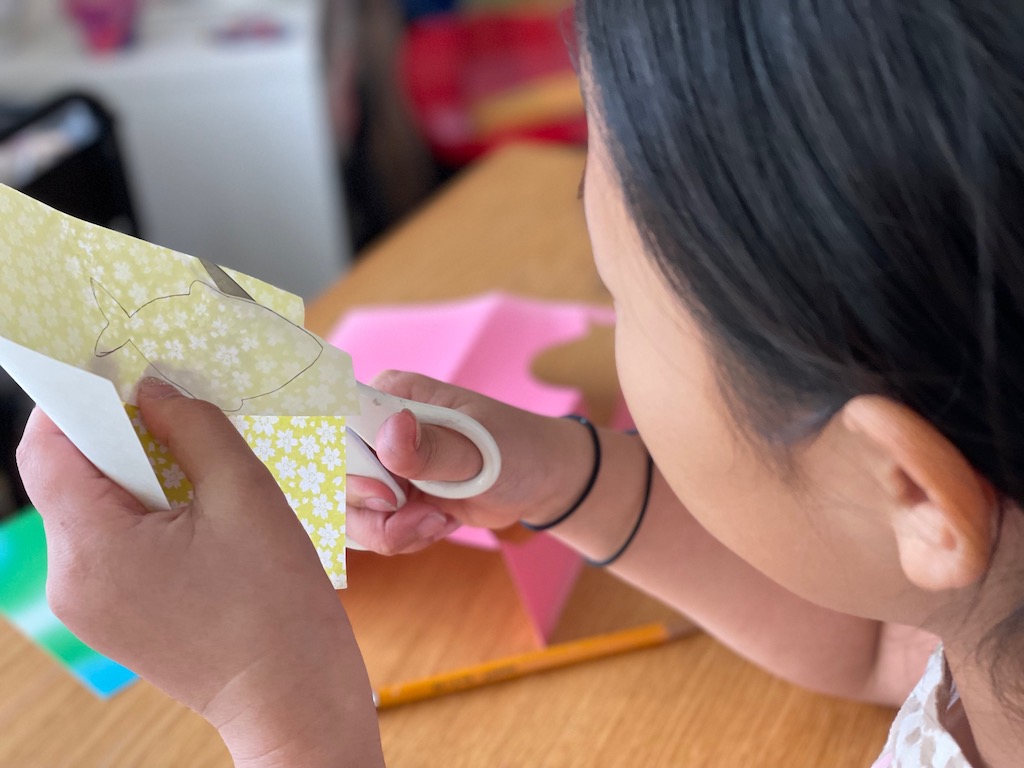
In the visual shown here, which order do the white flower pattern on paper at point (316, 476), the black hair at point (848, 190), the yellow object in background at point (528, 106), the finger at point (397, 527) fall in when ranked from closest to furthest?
the black hair at point (848, 190) → the white flower pattern on paper at point (316, 476) → the finger at point (397, 527) → the yellow object in background at point (528, 106)

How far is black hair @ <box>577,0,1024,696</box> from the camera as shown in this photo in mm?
271

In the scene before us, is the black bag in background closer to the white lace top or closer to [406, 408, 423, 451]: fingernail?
[406, 408, 423, 451]: fingernail

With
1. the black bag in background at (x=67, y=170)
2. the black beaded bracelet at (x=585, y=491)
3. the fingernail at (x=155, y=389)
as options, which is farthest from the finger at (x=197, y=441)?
the black bag in background at (x=67, y=170)

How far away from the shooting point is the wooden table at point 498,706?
Result: 48cm

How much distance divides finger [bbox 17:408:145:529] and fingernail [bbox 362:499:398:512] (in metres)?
0.14

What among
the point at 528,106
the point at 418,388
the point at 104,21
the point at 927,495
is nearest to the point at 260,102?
the point at 104,21

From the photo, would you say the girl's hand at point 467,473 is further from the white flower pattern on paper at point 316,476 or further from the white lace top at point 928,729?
the white lace top at point 928,729

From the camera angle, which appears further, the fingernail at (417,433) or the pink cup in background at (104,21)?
the pink cup in background at (104,21)

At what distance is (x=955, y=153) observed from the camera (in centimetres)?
27

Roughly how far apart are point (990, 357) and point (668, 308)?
0.33 ft

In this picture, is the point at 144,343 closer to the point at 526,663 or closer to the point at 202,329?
the point at 202,329

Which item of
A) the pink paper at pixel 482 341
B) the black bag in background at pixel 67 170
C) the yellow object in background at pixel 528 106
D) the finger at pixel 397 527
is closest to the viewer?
the finger at pixel 397 527

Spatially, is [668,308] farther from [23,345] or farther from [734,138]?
[23,345]

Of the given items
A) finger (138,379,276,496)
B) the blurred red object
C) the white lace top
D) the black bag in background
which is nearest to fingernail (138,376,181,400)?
finger (138,379,276,496)
